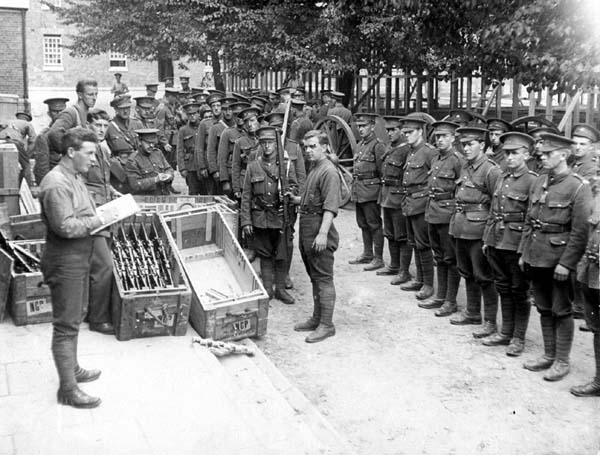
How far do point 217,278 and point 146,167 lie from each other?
6.65 ft

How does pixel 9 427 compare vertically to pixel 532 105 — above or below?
below

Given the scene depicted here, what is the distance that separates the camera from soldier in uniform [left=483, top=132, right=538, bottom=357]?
6.93m

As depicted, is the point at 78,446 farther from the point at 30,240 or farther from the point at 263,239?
the point at 263,239

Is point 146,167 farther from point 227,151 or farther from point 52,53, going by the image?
point 52,53

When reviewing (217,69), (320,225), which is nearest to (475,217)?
(320,225)

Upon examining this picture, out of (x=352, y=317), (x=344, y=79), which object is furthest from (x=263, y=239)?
(x=344, y=79)

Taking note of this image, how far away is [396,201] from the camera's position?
9.47 meters

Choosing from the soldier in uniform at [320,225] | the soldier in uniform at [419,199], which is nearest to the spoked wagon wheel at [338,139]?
the soldier in uniform at [419,199]

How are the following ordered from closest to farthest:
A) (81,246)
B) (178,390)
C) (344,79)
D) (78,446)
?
(78,446)
(81,246)
(178,390)
(344,79)

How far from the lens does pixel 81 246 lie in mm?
5023

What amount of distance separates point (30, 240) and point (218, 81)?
15.9 metres

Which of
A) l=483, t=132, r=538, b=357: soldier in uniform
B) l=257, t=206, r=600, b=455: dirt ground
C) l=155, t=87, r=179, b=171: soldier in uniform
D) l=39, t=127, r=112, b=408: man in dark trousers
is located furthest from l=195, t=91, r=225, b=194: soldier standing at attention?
l=39, t=127, r=112, b=408: man in dark trousers

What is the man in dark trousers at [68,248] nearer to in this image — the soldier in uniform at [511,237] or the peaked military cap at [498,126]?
the soldier in uniform at [511,237]

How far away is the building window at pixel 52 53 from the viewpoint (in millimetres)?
34656
